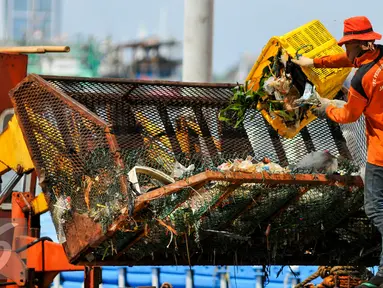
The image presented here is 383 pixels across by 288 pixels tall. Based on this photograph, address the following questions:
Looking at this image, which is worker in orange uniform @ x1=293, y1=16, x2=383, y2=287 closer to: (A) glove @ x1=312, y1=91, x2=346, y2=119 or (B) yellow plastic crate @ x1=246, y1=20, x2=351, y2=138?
(A) glove @ x1=312, y1=91, x2=346, y2=119

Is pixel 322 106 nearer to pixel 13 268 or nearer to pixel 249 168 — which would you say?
pixel 249 168

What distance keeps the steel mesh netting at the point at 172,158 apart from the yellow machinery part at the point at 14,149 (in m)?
0.59

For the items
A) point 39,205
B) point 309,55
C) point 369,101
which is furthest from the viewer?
point 39,205

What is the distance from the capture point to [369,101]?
21.2 ft

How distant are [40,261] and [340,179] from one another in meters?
2.47

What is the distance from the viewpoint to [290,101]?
7223mm

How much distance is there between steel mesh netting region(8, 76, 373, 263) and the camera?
677cm

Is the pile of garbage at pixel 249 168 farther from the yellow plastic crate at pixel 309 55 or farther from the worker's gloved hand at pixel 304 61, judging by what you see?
the worker's gloved hand at pixel 304 61

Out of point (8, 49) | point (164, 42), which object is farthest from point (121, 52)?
point (8, 49)

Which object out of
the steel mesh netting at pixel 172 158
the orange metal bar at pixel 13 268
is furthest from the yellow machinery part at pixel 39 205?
the steel mesh netting at pixel 172 158

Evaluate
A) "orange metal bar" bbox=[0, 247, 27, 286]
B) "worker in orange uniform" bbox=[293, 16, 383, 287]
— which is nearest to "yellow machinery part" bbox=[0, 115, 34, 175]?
"orange metal bar" bbox=[0, 247, 27, 286]

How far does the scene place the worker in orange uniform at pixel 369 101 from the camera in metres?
6.41

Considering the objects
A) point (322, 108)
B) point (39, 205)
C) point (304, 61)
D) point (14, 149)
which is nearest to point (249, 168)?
point (322, 108)

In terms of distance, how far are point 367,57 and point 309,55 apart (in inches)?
35.5
